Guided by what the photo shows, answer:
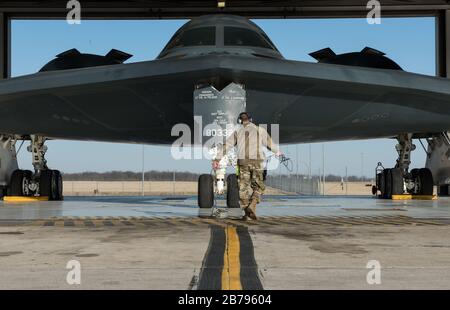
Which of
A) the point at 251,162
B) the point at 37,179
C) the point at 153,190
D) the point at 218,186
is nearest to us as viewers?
the point at 251,162

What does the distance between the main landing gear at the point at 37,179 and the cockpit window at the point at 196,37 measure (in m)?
6.63

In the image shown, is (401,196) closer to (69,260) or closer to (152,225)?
(152,225)

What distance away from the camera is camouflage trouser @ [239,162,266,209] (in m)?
9.83

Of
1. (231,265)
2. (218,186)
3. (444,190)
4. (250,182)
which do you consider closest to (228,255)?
(231,265)

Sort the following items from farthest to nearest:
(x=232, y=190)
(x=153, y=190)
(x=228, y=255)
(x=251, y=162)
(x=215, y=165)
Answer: (x=153, y=190)
(x=232, y=190)
(x=215, y=165)
(x=251, y=162)
(x=228, y=255)

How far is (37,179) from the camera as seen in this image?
19797mm

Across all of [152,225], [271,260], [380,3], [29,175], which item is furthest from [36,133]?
[380,3]

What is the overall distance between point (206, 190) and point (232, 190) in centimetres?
68

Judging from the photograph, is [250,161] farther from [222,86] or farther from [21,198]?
[21,198]

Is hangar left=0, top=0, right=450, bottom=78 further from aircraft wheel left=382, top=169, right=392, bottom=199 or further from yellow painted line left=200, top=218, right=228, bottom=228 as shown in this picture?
yellow painted line left=200, top=218, right=228, bottom=228

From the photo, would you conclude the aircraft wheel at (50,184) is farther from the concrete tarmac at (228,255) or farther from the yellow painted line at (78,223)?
the concrete tarmac at (228,255)

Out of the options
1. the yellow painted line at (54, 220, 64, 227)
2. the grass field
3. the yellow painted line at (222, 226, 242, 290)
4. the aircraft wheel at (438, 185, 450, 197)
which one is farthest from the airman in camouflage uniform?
the grass field

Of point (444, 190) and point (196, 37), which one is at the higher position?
point (196, 37)

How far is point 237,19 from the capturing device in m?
15.6
